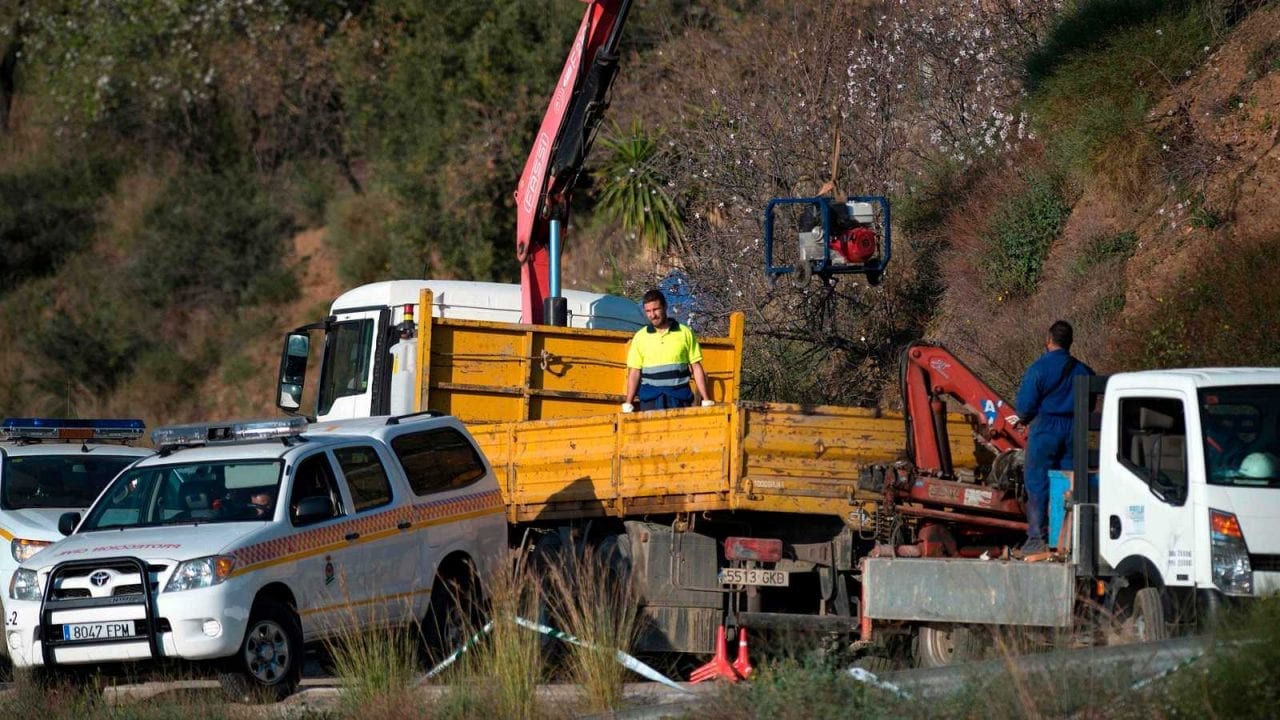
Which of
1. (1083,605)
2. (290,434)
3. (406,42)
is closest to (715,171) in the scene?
(290,434)

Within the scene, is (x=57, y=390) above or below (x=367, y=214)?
below

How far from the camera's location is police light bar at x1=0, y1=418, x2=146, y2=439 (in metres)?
14.0

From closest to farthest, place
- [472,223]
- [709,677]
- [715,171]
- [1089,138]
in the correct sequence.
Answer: [709,677] → [1089,138] → [715,171] → [472,223]

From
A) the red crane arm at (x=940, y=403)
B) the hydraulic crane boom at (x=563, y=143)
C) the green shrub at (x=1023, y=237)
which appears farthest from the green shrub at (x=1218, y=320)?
the hydraulic crane boom at (x=563, y=143)

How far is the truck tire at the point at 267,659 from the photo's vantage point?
9805 millimetres

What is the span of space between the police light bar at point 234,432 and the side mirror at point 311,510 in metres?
0.74

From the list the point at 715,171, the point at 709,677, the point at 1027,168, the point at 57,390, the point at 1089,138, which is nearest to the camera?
the point at 709,677

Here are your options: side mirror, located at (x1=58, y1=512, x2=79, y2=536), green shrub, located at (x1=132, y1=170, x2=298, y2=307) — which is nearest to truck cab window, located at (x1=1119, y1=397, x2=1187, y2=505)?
side mirror, located at (x1=58, y1=512, x2=79, y2=536)

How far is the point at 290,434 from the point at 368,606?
1.38 meters

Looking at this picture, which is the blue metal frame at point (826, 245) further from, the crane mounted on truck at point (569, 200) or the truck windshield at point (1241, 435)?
the truck windshield at point (1241, 435)

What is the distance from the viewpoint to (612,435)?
1215cm

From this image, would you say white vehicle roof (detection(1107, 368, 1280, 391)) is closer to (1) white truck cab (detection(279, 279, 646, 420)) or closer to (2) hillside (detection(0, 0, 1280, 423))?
(2) hillside (detection(0, 0, 1280, 423))

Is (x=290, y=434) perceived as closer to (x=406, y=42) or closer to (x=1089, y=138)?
(x=1089, y=138)

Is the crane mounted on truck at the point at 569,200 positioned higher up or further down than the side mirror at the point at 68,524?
higher up
